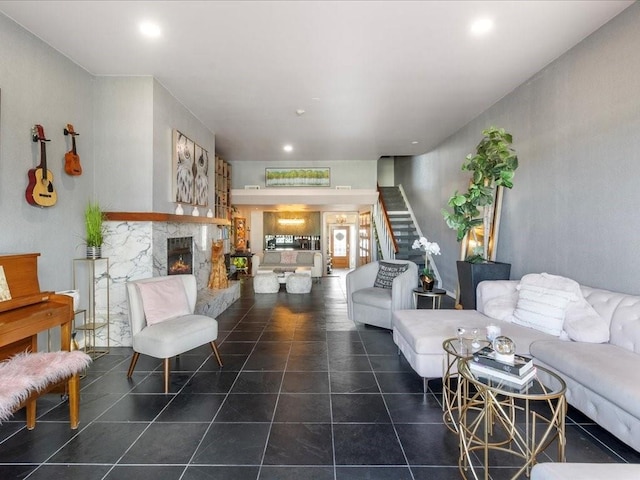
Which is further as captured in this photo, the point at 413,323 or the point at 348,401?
the point at 413,323

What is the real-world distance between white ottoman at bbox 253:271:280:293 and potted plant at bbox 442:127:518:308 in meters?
3.98

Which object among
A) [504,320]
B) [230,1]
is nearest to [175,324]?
[230,1]

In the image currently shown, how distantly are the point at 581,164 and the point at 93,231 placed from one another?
5.17 meters

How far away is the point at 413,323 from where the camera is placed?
3018 mm

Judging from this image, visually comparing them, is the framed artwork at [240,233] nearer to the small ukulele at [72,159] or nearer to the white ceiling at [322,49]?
the white ceiling at [322,49]

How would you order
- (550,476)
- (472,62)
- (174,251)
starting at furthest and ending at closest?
1. (174,251)
2. (472,62)
3. (550,476)

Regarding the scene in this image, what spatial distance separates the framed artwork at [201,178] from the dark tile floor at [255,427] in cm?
262

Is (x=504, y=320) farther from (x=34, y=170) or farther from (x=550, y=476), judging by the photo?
(x=34, y=170)

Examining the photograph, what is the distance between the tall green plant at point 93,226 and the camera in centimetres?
356

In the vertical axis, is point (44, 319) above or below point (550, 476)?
above

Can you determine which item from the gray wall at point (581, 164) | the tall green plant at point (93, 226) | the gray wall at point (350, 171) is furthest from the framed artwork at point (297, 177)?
the tall green plant at point (93, 226)

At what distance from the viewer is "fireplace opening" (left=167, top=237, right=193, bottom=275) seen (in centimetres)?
436

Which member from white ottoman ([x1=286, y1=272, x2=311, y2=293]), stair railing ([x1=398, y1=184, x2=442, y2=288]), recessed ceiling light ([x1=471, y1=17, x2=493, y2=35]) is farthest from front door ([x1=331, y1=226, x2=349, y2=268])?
recessed ceiling light ([x1=471, y1=17, x2=493, y2=35])

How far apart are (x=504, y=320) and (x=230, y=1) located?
12.1 ft
